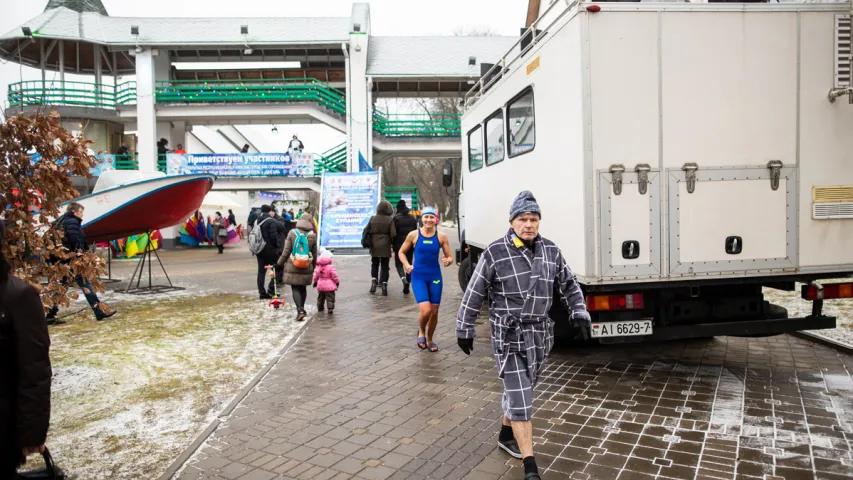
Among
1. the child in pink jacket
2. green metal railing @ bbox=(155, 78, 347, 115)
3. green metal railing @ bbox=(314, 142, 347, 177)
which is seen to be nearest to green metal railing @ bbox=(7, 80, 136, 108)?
green metal railing @ bbox=(155, 78, 347, 115)

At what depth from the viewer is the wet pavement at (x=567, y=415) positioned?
3984mm

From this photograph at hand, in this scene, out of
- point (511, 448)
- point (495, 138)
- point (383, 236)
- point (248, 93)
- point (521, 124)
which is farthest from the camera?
point (248, 93)

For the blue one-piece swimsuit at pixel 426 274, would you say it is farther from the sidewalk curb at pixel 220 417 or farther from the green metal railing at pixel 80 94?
the green metal railing at pixel 80 94

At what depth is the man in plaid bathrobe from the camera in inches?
149

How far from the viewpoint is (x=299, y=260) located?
9.42m

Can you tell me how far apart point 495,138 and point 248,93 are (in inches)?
834

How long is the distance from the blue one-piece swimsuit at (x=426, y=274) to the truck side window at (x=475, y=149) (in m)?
2.54

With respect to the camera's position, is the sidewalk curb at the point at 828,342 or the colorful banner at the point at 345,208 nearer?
the sidewalk curb at the point at 828,342

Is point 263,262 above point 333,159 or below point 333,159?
below

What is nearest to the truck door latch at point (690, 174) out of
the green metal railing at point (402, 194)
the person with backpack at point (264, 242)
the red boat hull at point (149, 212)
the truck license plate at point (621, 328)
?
the truck license plate at point (621, 328)

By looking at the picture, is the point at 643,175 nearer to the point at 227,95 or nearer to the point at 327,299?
the point at 327,299

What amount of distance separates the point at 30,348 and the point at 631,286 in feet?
14.7

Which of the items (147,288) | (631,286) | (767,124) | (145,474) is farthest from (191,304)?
(767,124)

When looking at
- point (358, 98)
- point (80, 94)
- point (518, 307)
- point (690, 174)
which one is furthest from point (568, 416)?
point (80, 94)
